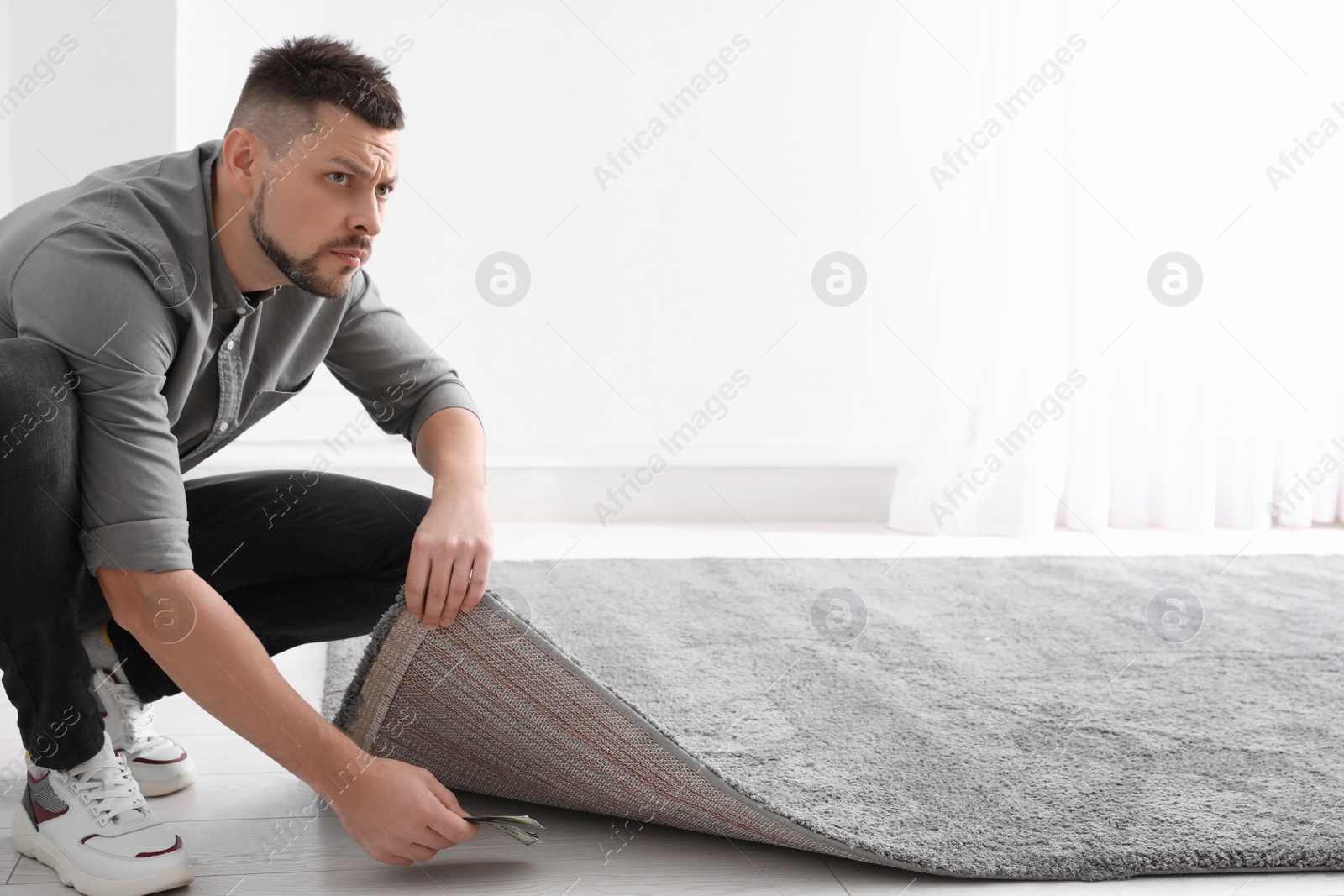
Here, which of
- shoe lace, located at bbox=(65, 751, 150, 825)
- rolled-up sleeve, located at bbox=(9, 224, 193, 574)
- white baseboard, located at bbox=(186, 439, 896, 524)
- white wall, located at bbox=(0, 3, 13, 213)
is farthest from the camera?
white baseboard, located at bbox=(186, 439, 896, 524)

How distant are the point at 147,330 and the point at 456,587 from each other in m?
0.34

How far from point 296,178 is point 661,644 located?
3.19ft

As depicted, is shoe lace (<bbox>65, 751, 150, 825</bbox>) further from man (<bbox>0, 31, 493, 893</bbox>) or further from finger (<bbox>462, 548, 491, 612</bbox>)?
finger (<bbox>462, 548, 491, 612</bbox>)

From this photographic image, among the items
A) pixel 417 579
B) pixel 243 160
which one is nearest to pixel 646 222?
pixel 243 160

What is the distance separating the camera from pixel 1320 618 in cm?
207

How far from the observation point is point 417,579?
1.07 m

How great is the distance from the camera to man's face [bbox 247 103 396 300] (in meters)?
1.06

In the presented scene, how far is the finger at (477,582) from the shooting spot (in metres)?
1.08

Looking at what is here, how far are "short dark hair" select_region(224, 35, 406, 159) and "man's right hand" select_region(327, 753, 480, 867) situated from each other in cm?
56

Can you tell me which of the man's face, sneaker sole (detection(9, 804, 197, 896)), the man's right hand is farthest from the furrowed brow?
sneaker sole (detection(9, 804, 197, 896))

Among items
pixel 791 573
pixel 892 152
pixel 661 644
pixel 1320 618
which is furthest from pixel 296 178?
pixel 892 152

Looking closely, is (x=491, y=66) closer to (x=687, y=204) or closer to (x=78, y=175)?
(x=687, y=204)

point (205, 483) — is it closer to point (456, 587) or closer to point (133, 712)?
point (133, 712)

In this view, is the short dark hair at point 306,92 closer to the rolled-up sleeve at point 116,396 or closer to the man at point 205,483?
the man at point 205,483
